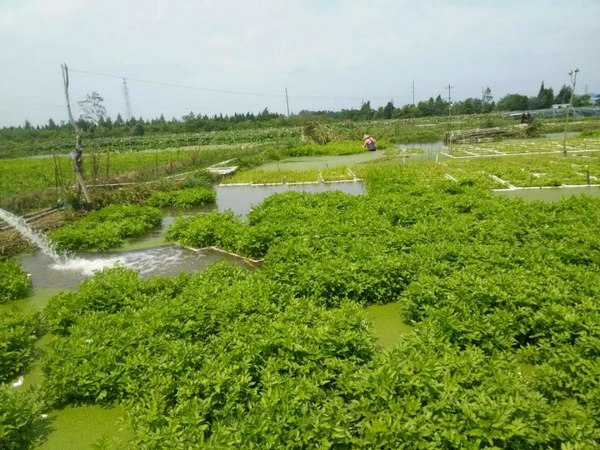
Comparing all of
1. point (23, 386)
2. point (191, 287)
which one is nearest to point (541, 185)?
point (191, 287)

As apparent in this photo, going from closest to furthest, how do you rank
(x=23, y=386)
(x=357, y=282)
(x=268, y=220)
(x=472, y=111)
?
(x=23, y=386)
(x=357, y=282)
(x=268, y=220)
(x=472, y=111)

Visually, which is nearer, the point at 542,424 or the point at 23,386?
the point at 542,424

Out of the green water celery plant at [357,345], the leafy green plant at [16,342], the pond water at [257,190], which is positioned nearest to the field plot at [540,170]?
the pond water at [257,190]

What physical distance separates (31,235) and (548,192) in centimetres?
1774

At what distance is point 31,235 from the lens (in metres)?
12.0

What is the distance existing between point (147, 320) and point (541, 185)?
15.6m

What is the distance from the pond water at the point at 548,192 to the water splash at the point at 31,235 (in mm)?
14964

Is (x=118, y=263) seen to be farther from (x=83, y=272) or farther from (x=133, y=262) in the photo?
(x=83, y=272)

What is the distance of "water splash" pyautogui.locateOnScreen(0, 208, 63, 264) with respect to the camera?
437 inches

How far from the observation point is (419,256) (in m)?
7.80

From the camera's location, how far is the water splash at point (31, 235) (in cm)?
1111

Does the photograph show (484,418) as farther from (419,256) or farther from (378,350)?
(419,256)

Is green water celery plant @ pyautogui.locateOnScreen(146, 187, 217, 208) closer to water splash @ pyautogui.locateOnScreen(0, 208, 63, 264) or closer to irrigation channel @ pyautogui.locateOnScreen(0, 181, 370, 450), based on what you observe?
irrigation channel @ pyautogui.locateOnScreen(0, 181, 370, 450)

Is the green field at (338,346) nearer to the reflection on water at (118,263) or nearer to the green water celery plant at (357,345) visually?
the green water celery plant at (357,345)
